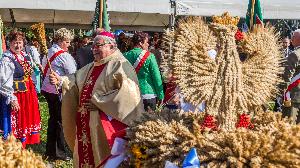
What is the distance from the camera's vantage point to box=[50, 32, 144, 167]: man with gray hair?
435cm

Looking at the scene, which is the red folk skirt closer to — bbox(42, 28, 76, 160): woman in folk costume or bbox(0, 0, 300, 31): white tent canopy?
bbox(42, 28, 76, 160): woman in folk costume

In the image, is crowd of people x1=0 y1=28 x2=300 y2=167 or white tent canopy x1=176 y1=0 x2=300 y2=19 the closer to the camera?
crowd of people x1=0 y1=28 x2=300 y2=167

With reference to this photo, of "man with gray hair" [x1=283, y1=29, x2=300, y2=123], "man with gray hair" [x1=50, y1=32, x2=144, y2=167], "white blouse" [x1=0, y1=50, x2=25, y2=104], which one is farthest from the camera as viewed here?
"man with gray hair" [x1=283, y1=29, x2=300, y2=123]

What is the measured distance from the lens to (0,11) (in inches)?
472

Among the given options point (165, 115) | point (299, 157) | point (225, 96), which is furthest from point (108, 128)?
point (299, 157)

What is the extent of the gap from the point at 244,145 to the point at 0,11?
10.2 meters

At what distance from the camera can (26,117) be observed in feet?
22.0

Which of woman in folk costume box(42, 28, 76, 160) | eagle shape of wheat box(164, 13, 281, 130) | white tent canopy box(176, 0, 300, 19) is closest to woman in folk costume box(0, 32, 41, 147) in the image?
woman in folk costume box(42, 28, 76, 160)

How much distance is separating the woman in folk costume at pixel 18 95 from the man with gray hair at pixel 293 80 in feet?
9.90

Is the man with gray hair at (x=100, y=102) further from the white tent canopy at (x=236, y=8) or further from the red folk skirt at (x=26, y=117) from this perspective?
the white tent canopy at (x=236, y=8)

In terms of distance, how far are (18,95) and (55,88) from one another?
0.44 m

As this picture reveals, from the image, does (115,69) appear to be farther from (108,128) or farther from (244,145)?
(244,145)

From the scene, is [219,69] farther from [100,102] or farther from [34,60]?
[34,60]

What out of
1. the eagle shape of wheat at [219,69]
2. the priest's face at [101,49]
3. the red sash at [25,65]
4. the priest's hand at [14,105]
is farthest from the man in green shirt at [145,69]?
the eagle shape of wheat at [219,69]
